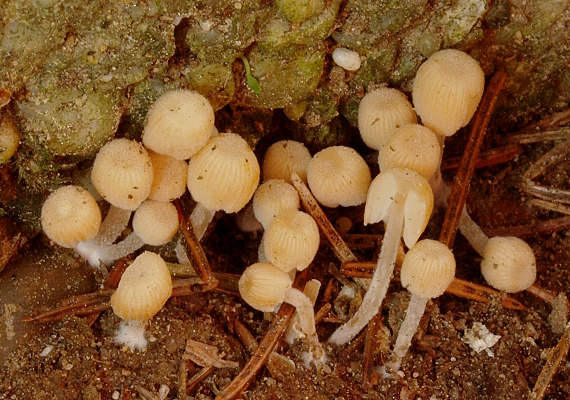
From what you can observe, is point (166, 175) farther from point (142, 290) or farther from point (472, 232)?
point (472, 232)

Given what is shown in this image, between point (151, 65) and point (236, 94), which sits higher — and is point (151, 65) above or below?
above

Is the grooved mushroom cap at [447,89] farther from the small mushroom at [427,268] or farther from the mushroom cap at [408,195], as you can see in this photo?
the small mushroom at [427,268]

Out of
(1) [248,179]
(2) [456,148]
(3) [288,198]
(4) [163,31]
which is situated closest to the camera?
(4) [163,31]

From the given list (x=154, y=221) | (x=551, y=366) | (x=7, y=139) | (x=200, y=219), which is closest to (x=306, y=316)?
(x=200, y=219)

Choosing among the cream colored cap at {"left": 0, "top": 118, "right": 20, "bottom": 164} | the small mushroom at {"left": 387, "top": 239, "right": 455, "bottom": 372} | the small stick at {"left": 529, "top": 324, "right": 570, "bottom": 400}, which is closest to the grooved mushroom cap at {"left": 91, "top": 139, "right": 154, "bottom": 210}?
the cream colored cap at {"left": 0, "top": 118, "right": 20, "bottom": 164}

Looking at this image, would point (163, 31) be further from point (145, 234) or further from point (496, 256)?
point (496, 256)

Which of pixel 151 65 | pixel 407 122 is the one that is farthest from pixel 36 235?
pixel 407 122

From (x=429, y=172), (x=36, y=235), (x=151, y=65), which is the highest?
(x=151, y=65)

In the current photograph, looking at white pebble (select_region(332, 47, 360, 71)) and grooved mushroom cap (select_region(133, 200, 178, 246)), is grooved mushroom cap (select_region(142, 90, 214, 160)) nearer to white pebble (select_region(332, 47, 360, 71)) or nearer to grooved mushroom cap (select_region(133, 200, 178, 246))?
grooved mushroom cap (select_region(133, 200, 178, 246))
